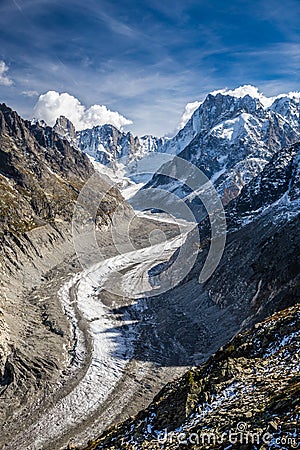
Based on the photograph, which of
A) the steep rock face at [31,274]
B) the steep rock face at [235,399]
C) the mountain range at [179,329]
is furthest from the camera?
the steep rock face at [31,274]

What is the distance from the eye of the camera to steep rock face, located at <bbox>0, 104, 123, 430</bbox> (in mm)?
54594

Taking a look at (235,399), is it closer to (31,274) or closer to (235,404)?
(235,404)

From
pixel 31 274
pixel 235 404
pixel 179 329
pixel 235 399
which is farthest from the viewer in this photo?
pixel 31 274

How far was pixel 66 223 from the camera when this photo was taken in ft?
509

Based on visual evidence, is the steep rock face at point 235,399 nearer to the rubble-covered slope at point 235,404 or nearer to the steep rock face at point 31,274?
the rubble-covered slope at point 235,404

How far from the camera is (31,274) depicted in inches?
4437

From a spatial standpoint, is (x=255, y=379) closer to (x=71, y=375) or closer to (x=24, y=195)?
(x=71, y=375)

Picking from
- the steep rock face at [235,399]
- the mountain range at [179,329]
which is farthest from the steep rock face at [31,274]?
the steep rock face at [235,399]

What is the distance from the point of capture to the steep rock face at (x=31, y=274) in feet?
179

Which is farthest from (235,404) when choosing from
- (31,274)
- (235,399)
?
(31,274)

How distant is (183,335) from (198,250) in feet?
124

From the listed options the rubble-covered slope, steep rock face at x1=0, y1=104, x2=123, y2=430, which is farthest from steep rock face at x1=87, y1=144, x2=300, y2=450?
steep rock face at x1=0, y1=104, x2=123, y2=430

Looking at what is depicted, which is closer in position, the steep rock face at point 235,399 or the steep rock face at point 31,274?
the steep rock face at point 235,399

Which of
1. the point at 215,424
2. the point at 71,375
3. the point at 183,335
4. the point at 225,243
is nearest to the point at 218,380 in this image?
the point at 215,424
